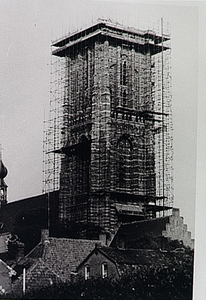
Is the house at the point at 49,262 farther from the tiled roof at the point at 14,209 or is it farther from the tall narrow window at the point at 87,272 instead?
the tiled roof at the point at 14,209

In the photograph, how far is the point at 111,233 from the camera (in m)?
15.1

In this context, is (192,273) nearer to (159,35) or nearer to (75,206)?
(75,206)

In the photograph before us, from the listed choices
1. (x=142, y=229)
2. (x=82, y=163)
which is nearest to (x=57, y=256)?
(x=142, y=229)

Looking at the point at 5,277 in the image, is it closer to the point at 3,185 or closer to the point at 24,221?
the point at 24,221

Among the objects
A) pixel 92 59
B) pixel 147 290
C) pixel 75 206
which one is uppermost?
pixel 92 59

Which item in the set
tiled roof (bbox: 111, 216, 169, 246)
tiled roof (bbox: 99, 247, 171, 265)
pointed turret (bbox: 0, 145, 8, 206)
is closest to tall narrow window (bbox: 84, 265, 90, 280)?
tiled roof (bbox: 99, 247, 171, 265)

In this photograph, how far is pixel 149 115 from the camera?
15617mm

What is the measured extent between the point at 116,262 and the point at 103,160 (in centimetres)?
165

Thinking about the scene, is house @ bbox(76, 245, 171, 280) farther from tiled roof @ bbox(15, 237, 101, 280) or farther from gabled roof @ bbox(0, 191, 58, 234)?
gabled roof @ bbox(0, 191, 58, 234)

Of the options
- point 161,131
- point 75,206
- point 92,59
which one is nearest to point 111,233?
point 75,206

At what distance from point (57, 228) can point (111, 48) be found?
287 centimetres

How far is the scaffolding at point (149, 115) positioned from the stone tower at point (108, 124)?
0.08ft

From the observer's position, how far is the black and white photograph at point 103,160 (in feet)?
48.4

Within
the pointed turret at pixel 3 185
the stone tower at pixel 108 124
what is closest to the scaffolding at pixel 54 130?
the stone tower at pixel 108 124
